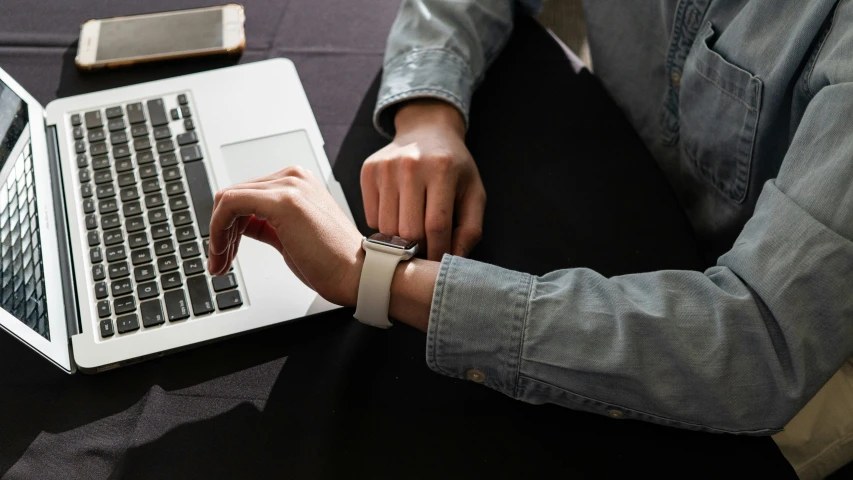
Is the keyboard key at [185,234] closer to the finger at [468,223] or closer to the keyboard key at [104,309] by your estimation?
the keyboard key at [104,309]

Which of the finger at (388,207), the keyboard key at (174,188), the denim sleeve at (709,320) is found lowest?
the keyboard key at (174,188)

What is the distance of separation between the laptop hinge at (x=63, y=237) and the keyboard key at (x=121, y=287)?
0.03 metres

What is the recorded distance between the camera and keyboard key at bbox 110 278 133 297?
583mm

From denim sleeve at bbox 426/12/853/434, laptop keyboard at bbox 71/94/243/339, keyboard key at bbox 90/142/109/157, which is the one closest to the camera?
denim sleeve at bbox 426/12/853/434

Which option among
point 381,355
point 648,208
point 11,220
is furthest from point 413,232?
point 11,220

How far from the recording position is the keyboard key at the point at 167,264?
60 centimetres

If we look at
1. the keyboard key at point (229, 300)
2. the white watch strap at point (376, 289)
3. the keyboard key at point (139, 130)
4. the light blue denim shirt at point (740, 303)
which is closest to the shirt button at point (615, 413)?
the light blue denim shirt at point (740, 303)

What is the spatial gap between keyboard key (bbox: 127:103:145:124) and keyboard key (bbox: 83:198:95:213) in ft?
0.34

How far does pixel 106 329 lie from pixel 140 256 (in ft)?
0.25

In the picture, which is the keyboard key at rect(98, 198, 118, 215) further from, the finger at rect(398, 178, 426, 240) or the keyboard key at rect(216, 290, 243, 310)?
the finger at rect(398, 178, 426, 240)

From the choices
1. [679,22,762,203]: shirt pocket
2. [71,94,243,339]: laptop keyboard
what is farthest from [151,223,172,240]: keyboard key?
[679,22,762,203]: shirt pocket

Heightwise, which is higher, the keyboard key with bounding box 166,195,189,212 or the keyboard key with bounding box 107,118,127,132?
the keyboard key with bounding box 107,118,127,132

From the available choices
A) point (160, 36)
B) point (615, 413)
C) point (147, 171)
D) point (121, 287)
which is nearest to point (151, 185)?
point (147, 171)

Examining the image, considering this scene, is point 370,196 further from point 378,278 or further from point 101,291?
point 101,291
